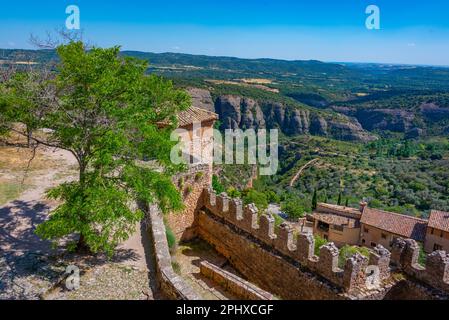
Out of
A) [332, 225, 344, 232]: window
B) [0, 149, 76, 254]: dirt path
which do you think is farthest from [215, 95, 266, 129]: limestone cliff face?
[0, 149, 76, 254]: dirt path

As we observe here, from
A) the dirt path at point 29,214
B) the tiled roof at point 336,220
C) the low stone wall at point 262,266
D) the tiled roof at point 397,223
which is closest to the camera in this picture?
the low stone wall at point 262,266

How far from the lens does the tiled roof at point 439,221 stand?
33125 mm

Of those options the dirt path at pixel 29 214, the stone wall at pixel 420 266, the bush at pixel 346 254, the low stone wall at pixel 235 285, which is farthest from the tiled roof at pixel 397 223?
the dirt path at pixel 29 214

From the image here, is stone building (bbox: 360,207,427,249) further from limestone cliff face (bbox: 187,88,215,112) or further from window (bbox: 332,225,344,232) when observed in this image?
limestone cliff face (bbox: 187,88,215,112)

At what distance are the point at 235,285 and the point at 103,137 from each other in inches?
208

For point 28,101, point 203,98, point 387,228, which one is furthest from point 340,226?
point 203,98

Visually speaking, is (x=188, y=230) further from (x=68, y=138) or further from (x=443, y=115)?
(x=443, y=115)

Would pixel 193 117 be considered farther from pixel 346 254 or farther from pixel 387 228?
pixel 387 228

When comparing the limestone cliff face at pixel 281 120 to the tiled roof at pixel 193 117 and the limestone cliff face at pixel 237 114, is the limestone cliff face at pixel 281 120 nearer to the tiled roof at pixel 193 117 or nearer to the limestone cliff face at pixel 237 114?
the limestone cliff face at pixel 237 114

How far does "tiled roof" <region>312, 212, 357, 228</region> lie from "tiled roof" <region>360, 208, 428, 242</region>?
2076 millimetres

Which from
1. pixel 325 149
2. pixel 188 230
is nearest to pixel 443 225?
pixel 188 230

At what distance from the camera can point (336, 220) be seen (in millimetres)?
42219

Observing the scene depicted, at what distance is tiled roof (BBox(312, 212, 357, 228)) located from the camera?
41.0m

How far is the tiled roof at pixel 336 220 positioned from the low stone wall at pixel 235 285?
32003 millimetres
